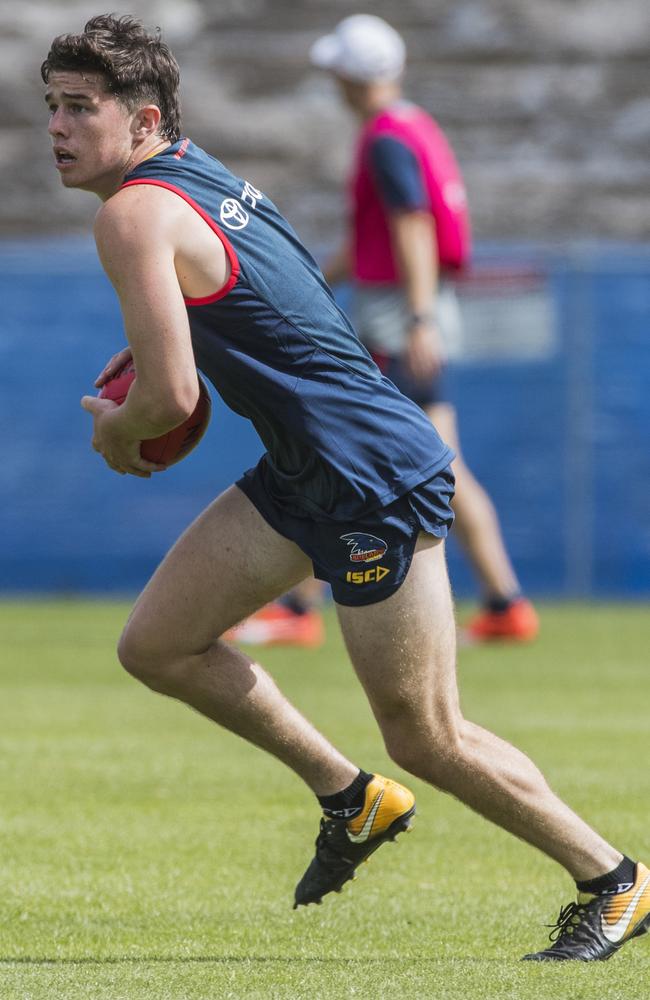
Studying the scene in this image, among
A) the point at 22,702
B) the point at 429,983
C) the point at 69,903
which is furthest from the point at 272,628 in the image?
the point at 429,983

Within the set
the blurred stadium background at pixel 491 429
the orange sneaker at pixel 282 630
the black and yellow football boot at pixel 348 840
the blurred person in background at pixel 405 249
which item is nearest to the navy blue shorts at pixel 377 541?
Answer: the black and yellow football boot at pixel 348 840

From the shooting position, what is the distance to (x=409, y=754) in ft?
12.9

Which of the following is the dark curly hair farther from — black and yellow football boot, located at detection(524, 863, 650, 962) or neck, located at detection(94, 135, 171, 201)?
black and yellow football boot, located at detection(524, 863, 650, 962)

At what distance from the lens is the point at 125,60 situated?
3730 millimetres

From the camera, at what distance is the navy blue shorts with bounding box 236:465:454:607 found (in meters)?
3.83

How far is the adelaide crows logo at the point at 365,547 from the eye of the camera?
3834 millimetres

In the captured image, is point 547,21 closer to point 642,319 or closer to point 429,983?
point 642,319

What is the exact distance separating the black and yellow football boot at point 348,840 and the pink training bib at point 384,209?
521cm

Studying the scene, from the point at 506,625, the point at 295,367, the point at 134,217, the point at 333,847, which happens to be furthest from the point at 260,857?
the point at 506,625

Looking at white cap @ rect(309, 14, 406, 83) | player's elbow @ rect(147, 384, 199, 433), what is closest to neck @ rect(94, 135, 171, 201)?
player's elbow @ rect(147, 384, 199, 433)

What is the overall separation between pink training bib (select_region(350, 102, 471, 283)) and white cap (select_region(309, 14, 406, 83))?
0.65 ft

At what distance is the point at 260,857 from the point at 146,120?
2.04 m

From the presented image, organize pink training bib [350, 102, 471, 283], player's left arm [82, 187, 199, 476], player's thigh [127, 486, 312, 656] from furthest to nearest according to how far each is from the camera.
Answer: pink training bib [350, 102, 471, 283]
player's thigh [127, 486, 312, 656]
player's left arm [82, 187, 199, 476]

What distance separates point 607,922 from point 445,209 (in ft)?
18.5
